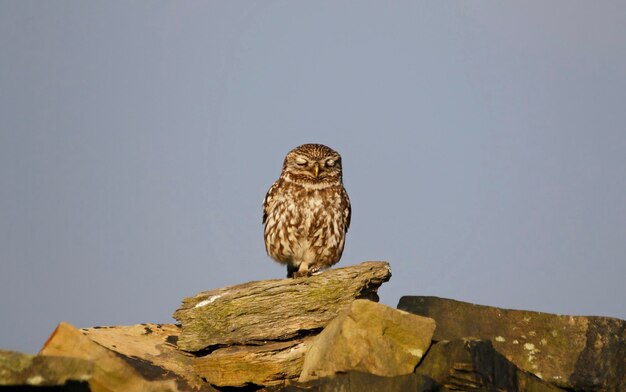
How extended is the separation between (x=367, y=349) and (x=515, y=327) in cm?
269

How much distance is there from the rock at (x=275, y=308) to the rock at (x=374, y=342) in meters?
1.42

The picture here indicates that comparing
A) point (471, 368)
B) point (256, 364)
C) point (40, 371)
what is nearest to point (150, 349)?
point (256, 364)

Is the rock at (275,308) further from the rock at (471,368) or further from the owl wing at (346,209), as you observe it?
the owl wing at (346,209)

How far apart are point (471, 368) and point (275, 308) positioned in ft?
10.9

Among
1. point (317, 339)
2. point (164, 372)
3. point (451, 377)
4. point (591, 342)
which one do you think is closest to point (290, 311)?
point (317, 339)

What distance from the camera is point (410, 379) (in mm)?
10062

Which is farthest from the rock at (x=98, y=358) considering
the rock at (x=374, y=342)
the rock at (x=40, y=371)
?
the rock at (x=374, y=342)

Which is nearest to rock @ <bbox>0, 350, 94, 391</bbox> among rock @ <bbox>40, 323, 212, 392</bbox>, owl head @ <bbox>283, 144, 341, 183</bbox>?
rock @ <bbox>40, 323, 212, 392</bbox>

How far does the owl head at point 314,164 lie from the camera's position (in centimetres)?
1483

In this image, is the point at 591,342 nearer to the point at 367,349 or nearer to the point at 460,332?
the point at 460,332

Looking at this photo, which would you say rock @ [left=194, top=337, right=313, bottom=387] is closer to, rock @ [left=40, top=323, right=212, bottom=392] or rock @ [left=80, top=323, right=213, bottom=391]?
rock @ [left=80, top=323, right=213, bottom=391]

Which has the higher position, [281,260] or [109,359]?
[281,260]

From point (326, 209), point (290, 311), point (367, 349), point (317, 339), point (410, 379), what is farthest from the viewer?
point (326, 209)

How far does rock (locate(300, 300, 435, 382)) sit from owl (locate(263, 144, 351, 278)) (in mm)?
3785
